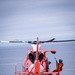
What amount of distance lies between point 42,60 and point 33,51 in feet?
1.15

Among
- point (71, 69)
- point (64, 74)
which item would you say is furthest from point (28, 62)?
point (71, 69)

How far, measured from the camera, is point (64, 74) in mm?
19625

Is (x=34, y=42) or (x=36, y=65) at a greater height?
(x=34, y=42)

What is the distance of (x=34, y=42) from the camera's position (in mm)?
8859

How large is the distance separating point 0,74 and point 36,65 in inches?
547

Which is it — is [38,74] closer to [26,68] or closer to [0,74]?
[26,68]

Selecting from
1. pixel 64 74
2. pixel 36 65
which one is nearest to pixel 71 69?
pixel 64 74

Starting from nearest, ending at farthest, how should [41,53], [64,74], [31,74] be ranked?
[31,74], [41,53], [64,74]

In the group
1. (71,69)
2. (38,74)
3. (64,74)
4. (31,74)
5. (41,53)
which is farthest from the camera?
(71,69)

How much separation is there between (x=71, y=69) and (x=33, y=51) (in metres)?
14.2

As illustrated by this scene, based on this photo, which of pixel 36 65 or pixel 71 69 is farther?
pixel 71 69

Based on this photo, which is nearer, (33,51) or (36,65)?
(36,65)

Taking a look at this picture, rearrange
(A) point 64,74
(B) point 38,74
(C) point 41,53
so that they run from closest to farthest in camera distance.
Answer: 1. (B) point 38,74
2. (C) point 41,53
3. (A) point 64,74

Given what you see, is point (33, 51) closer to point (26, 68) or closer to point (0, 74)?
point (26, 68)
